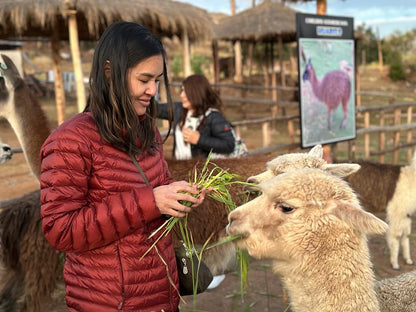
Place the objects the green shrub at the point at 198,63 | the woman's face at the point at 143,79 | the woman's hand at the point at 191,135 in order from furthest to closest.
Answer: the green shrub at the point at 198,63, the woman's hand at the point at 191,135, the woman's face at the point at 143,79

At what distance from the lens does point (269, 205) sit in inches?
61.2

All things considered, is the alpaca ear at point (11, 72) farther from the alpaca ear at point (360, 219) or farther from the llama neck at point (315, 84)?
the llama neck at point (315, 84)

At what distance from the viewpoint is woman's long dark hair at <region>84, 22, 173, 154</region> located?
1.30 metres

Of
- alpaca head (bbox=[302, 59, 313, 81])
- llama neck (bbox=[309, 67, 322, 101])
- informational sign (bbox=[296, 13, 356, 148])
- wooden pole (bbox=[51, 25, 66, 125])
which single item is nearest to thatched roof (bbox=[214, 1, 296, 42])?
wooden pole (bbox=[51, 25, 66, 125])

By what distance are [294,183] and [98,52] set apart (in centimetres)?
89

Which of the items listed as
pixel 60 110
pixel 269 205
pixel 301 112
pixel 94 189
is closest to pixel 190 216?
pixel 269 205

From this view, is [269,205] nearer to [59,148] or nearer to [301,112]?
[59,148]

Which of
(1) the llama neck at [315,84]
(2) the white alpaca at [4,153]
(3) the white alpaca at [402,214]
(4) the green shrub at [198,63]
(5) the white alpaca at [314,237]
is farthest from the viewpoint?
(4) the green shrub at [198,63]

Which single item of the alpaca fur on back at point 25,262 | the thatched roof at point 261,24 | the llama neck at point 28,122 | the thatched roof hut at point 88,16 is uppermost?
the thatched roof at point 261,24

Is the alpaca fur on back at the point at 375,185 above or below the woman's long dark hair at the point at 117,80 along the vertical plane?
below

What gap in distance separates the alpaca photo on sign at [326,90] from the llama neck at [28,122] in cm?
278

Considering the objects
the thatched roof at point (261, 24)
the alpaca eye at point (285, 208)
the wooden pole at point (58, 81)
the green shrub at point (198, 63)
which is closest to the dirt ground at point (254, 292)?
the alpaca eye at point (285, 208)

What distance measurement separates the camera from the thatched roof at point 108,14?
7.82 m

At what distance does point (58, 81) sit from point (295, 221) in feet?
30.7
